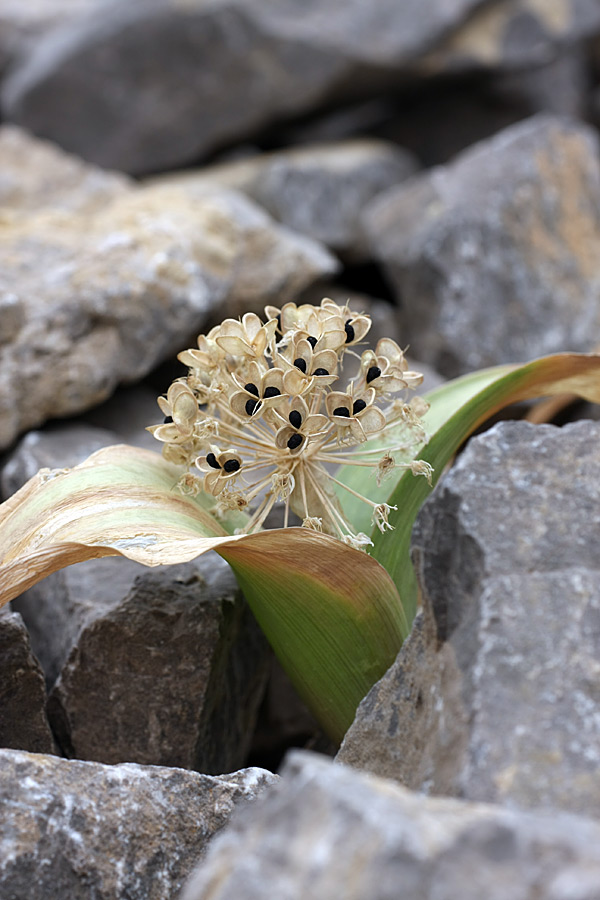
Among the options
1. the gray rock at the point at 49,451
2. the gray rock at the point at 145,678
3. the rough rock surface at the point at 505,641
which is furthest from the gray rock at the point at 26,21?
the rough rock surface at the point at 505,641

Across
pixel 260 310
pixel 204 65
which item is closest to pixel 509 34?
pixel 204 65

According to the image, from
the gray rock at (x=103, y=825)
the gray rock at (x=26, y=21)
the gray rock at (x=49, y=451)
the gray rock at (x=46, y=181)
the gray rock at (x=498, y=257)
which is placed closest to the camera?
the gray rock at (x=103, y=825)

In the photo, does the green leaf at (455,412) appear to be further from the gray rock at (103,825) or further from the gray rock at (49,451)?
the gray rock at (49,451)

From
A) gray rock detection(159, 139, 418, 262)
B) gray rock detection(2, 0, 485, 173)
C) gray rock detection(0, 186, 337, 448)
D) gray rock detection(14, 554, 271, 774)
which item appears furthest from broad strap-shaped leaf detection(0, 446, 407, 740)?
gray rock detection(2, 0, 485, 173)

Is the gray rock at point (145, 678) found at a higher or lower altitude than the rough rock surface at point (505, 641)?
lower

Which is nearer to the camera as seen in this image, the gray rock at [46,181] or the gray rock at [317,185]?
the gray rock at [46,181]

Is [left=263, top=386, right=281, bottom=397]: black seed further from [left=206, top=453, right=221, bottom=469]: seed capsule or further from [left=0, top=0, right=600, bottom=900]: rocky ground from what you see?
[left=0, top=0, right=600, bottom=900]: rocky ground

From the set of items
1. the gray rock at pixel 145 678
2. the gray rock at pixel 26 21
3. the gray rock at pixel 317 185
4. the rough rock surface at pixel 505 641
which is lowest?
the gray rock at pixel 145 678

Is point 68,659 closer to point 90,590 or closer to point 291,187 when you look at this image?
point 90,590
